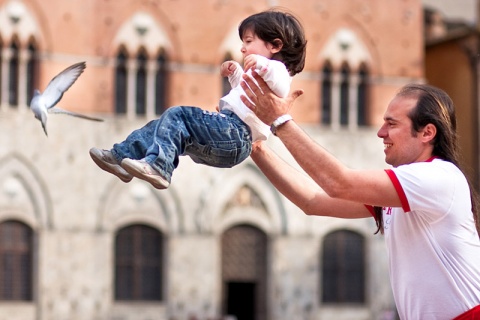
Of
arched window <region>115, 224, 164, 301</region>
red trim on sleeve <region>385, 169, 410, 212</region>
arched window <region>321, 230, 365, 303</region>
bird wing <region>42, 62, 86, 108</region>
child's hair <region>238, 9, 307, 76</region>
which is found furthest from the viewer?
arched window <region>321, 230, 365, 303</region>

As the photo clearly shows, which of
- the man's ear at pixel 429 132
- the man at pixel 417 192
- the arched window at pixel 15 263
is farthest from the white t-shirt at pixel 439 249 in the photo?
the arched window at pixel 15 263

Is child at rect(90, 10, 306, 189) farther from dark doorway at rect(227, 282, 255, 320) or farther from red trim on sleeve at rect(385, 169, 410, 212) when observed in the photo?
dark doorway at rect(227, 282, 255, 320)

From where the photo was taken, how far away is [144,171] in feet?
14.5

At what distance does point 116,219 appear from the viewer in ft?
69.7

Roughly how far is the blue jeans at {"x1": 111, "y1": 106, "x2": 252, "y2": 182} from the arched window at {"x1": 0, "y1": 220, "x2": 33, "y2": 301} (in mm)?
16259

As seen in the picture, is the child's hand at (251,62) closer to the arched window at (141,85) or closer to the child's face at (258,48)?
the child's face at (258,48)

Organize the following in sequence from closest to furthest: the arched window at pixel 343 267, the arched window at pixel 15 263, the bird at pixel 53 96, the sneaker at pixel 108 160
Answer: the sneaker at pixel 108 160, the bird at pixel 53 96, the arched window at pixel 15 263, the arched window at pixel 343 267

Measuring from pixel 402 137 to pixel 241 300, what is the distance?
61.4ft

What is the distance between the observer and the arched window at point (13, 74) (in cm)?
2100

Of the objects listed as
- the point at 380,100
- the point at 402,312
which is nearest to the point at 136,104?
the point at 380,100

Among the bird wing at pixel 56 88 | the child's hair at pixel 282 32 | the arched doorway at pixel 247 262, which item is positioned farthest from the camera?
the arched doorway at pixel 247 262

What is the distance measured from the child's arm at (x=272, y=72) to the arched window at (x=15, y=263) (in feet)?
54.0

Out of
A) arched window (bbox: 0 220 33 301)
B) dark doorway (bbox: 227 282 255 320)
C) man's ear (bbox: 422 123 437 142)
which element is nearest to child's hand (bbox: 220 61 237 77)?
man's ear (bbox: 422 123 437 142)

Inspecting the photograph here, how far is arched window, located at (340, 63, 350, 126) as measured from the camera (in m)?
23.3
